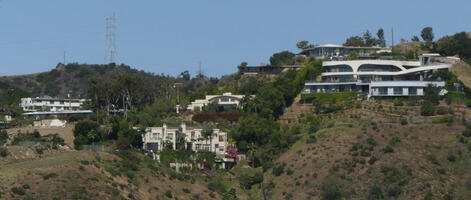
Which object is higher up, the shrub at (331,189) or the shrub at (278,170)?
the shrub at (278,170)

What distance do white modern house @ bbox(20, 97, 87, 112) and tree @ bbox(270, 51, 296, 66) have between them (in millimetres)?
38998

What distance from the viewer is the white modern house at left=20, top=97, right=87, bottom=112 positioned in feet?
612

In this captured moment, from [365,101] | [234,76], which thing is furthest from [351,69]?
[234,76]

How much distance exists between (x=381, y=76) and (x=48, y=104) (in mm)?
77199

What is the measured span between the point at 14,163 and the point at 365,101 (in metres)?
54.1

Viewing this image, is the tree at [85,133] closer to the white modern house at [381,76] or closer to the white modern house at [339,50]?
the white modern house at [381,76]

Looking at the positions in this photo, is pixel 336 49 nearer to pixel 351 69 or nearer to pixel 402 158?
pixel 351 69

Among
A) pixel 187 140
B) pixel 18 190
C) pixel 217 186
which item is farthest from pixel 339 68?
pixel 18 190

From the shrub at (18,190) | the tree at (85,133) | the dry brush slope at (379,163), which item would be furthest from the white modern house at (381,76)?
the shrub at (18,190)

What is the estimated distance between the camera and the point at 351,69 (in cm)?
14925

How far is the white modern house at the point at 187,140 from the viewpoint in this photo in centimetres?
12625

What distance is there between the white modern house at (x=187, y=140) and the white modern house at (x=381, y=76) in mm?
22845

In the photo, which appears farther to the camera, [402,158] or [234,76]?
[234,76]

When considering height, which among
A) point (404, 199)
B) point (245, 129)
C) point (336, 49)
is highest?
point (336, 49)
